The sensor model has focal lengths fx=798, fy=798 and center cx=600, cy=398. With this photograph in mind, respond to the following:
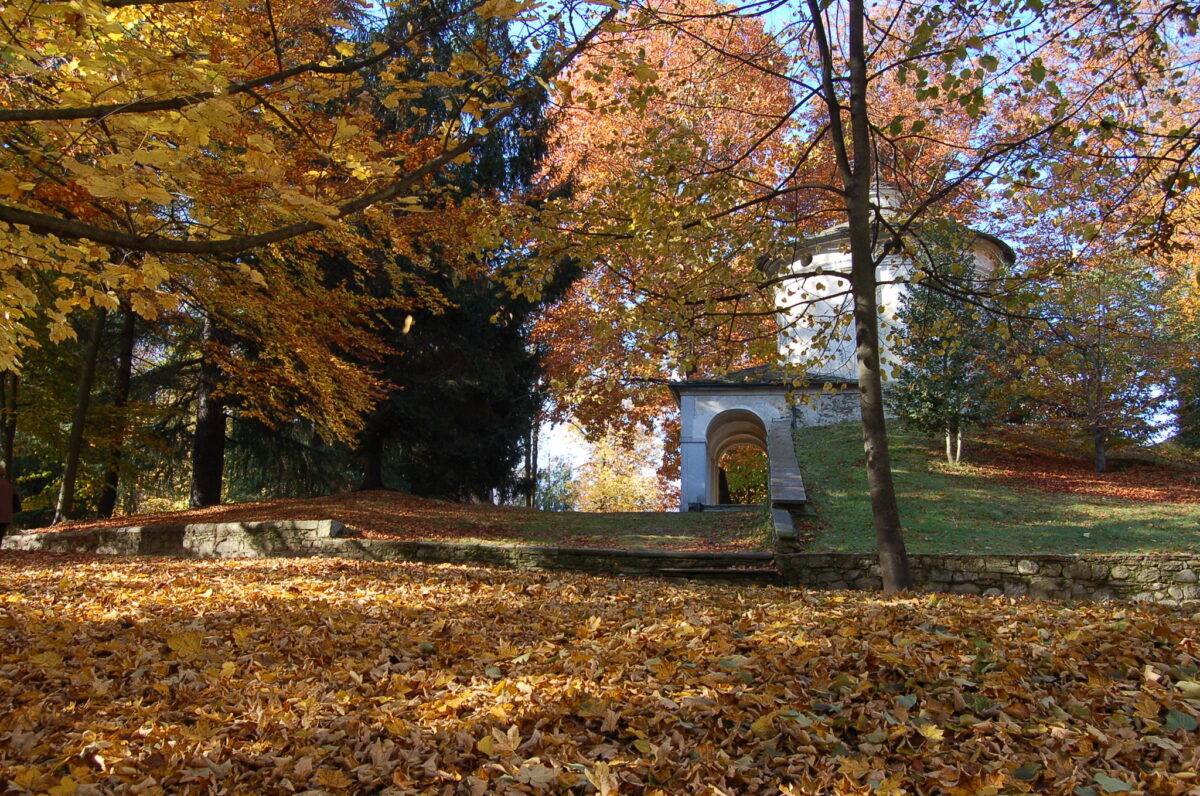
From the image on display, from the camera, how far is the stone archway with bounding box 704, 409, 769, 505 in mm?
18391

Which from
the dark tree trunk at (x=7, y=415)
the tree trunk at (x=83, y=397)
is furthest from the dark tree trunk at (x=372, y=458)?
the dark tree trunk at (x=7, y=415)

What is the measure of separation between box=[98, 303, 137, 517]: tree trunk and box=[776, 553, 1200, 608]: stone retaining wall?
1332 cm

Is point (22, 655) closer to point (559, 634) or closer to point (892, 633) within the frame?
point (559, 634)

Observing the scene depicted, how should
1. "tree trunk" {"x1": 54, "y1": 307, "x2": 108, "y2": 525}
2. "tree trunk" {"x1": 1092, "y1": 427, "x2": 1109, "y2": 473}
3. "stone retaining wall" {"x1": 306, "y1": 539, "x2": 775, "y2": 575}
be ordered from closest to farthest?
"stone retaining wall" {"x1": 306, "y1": 539, "x2": 775, "y2": 575} < "tree trunk" {"x1": 54, "y1": 307, "x2": 108, "y2": 525} < "tree trunk" {"x1": 1092, "y1": 427, "x2": 1109, "y2": 473}

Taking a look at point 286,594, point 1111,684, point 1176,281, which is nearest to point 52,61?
point 286,594

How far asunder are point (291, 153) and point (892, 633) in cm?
844

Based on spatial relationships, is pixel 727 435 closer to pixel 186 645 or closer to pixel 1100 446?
pixel 1100 446

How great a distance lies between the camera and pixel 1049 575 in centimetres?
739

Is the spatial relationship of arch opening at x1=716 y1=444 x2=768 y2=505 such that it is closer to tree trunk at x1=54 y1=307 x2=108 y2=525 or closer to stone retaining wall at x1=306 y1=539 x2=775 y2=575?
stone retaining wall at x1=306 y1=539 x2=775 y2=575

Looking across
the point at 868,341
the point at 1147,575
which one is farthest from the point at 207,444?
the point at 1147,575

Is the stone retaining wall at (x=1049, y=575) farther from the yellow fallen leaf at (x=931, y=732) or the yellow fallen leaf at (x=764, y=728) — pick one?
the yellow fallen leaf at (x=764, y=728)

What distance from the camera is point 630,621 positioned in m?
4.95

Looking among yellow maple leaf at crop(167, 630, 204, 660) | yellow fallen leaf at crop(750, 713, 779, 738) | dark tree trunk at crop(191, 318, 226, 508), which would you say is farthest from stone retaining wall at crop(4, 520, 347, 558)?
yellow fallen leaf at crop(750, 713, 779, 738)

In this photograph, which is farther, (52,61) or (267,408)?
(267,408)
